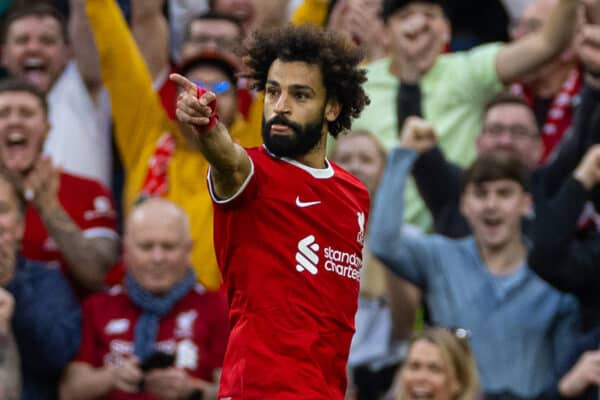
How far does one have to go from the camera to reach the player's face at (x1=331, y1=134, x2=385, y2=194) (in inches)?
318

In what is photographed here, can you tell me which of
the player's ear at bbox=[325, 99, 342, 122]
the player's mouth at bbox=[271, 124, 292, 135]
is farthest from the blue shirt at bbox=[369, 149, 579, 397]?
the player's mouth at bbox=[271, 124, 292, 135]

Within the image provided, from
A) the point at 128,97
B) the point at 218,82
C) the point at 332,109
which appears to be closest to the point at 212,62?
the point at 218,82

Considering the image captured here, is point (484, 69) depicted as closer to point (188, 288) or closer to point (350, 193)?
point (188, 288)

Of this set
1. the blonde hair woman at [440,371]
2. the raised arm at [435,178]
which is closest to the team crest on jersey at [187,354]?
the blonde hair woman at [440,371]

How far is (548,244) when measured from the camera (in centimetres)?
712

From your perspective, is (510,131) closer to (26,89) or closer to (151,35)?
(151,35)

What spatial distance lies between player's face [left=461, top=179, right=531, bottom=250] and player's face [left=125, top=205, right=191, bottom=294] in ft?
4.96

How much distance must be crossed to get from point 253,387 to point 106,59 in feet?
13.7

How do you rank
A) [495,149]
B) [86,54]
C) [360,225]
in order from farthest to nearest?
[86,54]
[495,149]
[360,225]

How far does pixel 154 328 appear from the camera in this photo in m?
7.00

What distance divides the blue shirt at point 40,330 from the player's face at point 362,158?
6.05ft

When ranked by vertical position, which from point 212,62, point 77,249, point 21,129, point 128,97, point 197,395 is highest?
point 212,62

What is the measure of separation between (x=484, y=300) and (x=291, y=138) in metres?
2.89

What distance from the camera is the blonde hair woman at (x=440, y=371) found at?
6.72 meters
